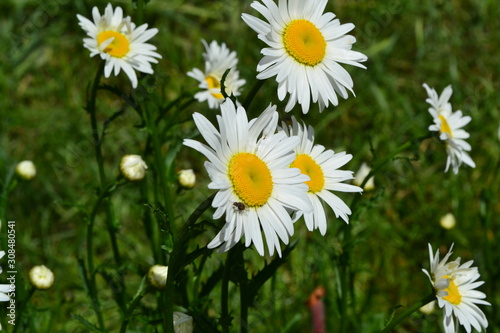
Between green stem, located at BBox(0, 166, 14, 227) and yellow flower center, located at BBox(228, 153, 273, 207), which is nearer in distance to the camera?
yellow flower center, located at BBox(228, 153, 273, 207)

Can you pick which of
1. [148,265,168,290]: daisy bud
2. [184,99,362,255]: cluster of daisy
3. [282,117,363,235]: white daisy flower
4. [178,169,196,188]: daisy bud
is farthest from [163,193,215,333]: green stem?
[178,169,196,188]: daisy bud

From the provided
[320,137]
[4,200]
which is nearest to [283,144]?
Result: [4,200]

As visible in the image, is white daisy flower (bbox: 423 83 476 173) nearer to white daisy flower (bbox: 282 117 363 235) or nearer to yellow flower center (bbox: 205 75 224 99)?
white daisy flower (bbox: 282 117 363 235)

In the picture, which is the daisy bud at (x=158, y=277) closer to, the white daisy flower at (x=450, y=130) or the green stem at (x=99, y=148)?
the green stem at (x=99, y=148)

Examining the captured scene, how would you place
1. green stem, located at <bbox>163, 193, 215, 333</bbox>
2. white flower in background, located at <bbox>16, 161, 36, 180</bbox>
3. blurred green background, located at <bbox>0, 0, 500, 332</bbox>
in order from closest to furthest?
green stem, located at <bbox>163, 193, 215, 333</bbox> < white flower in background, located at <bbox>16, 161, 36, 180</bbox> < blurred green background, located at <bbox>0, 0, 500, 332</bbox>

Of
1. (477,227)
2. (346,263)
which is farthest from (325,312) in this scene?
(477,227)

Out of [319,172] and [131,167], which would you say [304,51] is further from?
[131,167]

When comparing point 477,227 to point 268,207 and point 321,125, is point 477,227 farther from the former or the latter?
point 268,207
